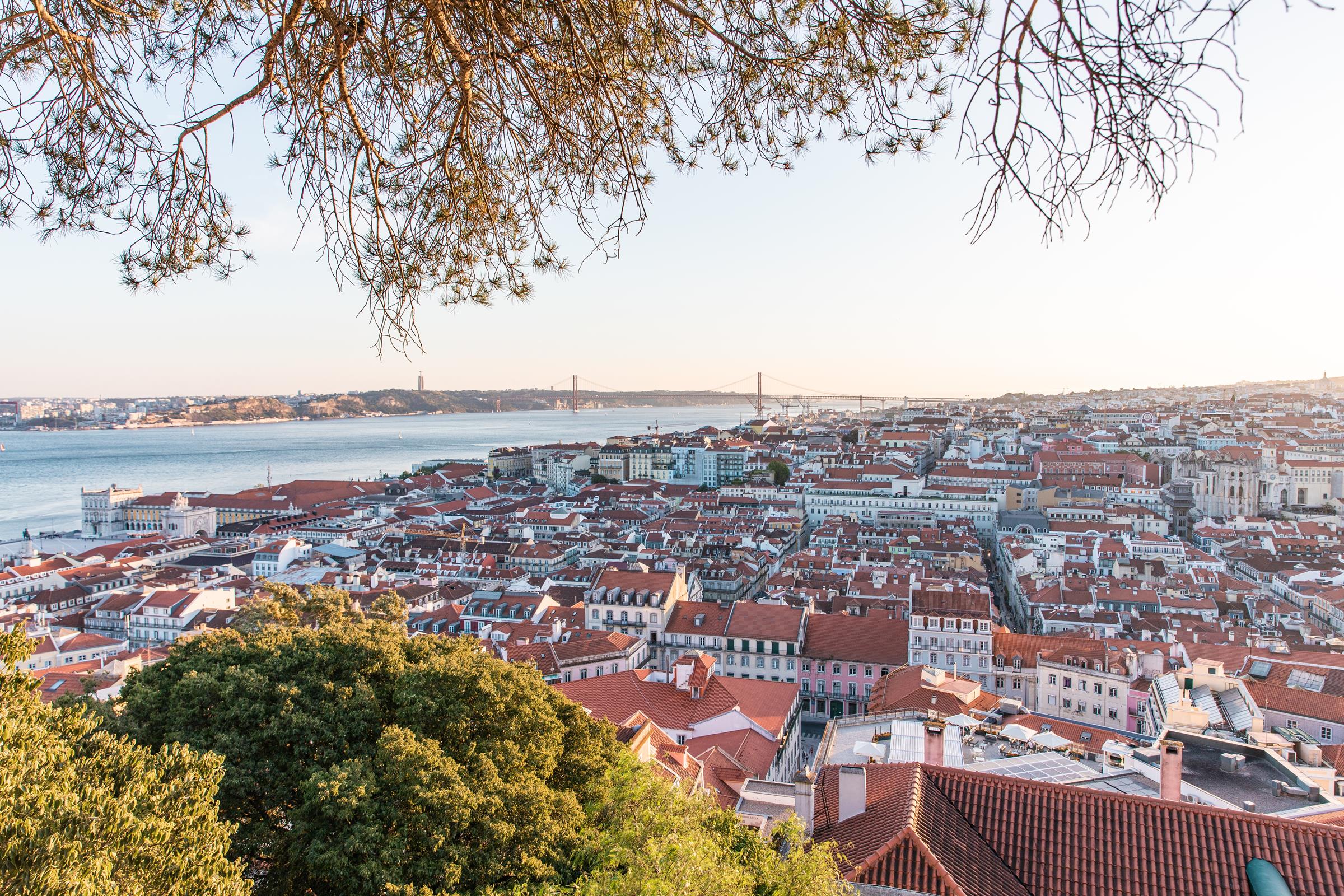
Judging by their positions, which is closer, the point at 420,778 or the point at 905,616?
the point at 420,778

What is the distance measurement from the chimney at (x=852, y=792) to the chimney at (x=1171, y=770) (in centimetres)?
262

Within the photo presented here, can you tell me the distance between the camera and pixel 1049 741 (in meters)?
9.97

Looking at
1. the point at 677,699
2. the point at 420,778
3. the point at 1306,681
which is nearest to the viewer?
the point at 420,778

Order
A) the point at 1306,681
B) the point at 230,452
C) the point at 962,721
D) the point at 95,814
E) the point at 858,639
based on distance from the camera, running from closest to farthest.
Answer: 1. the point at 95,814
2. the point at 962,721
3. the point at 1306,681
4. the point at 858,639
5. the point at 230,452

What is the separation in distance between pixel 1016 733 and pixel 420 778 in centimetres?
814

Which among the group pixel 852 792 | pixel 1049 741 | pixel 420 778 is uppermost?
pixel 420 778

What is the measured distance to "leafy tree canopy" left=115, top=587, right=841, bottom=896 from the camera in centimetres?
567

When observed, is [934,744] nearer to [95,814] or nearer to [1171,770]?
[1171,770]

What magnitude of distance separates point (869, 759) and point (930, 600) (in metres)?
11.5

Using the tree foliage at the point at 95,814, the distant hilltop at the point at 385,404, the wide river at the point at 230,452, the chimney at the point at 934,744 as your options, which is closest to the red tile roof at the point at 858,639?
the chimney at the point at 934,744

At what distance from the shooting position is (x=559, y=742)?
24.4 ft

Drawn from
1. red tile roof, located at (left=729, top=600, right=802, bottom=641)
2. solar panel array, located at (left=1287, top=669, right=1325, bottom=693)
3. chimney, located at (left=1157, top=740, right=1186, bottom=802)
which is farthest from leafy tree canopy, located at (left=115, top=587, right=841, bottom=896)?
solar panel array, located at (left=1287, top=669, right=1325, bottom=693)

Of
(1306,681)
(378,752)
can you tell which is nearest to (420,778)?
(378,752)

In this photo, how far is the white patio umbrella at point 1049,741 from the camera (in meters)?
9.89
